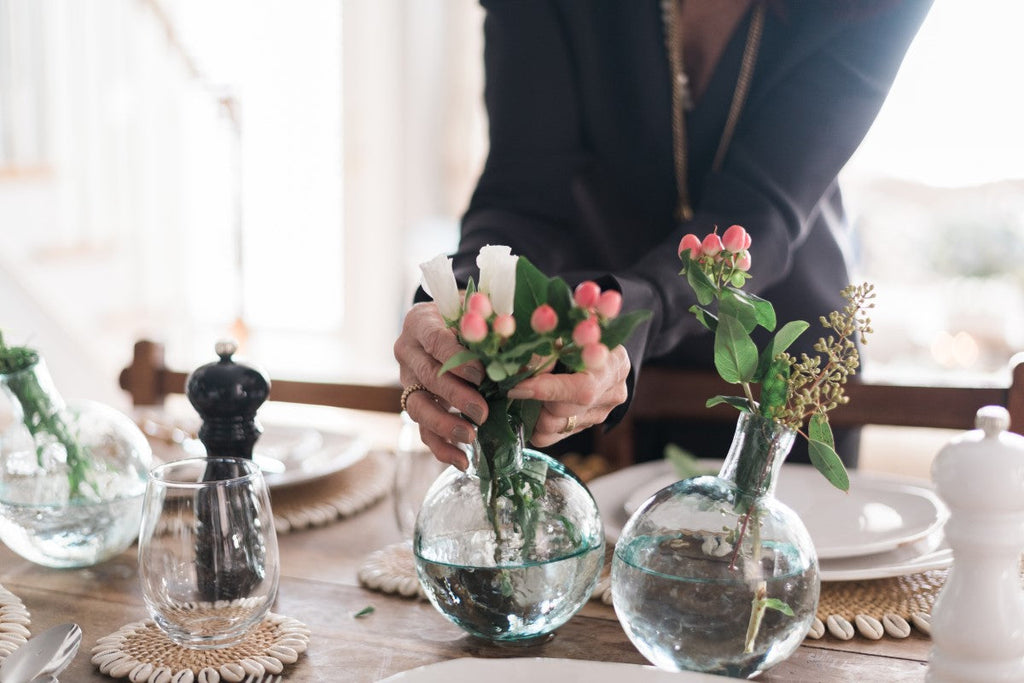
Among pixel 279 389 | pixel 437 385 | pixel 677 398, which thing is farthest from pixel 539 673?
pixel 279 389

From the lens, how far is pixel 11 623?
26.9 inches

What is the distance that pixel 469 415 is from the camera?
59 centimetres

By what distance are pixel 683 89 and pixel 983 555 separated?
2.56 ft

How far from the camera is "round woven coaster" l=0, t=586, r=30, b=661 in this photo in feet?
2.12

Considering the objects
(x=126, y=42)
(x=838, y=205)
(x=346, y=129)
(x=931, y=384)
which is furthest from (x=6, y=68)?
(x=931, y=384)

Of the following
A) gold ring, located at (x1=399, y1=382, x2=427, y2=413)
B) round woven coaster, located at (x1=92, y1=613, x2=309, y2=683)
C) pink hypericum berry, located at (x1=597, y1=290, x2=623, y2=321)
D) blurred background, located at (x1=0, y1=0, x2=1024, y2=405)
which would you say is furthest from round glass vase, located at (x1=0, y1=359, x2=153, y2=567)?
blurred background, located at (x1=0, y1=0, x2=1024, y2=405)

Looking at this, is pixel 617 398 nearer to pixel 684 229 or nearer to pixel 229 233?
pixel 684 229

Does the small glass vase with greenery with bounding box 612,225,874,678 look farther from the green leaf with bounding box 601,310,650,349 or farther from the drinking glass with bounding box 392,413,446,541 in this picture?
the drinking glass with bounding box 392,413,446,541

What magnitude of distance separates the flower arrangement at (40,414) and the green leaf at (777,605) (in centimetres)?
54

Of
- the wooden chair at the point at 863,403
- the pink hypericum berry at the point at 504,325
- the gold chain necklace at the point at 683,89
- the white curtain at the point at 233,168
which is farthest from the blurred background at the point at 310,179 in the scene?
the pink hypericum berry at the point at 504,325

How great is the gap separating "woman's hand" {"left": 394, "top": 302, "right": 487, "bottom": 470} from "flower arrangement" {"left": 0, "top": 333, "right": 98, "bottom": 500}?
297 mm

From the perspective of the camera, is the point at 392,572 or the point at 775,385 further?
the point at 392,572

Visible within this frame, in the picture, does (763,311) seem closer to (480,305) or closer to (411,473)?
(480,305)

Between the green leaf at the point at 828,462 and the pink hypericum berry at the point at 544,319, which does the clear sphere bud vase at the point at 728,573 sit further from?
the pink hypericum berry at the point at 544,319
